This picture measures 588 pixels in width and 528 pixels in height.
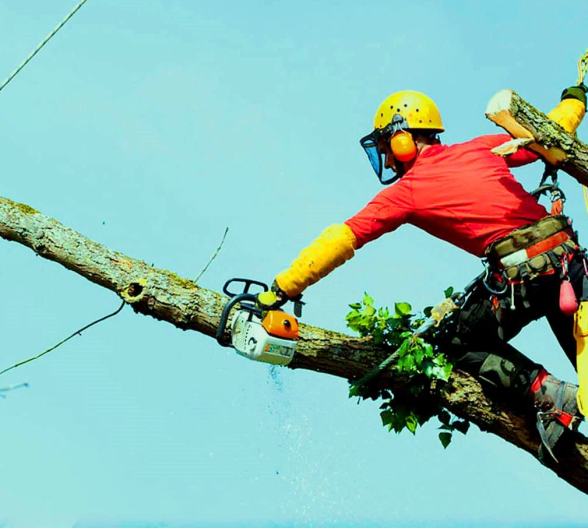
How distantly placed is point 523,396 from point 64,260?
3139 mm

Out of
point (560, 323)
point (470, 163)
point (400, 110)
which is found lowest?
point (560, 323)

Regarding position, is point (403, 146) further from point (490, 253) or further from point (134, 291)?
point (134, 291)

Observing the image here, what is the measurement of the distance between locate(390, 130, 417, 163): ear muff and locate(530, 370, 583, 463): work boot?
1.53 m

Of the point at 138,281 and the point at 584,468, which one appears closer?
the point at 584,468

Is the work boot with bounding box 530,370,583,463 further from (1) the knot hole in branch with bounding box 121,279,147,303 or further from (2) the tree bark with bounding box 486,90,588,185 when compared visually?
(1) the knot hole in branch with bounding box 121,279,147,303

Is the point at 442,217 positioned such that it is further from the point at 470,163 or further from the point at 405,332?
the point at 405,332

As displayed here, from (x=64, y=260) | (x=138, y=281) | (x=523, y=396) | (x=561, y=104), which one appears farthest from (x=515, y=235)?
(x=64, y=260)

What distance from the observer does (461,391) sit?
5.23 metres

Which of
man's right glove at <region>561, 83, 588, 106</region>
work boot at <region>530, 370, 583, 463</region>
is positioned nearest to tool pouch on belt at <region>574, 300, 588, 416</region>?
work boot at <region>530, 370, 583, 463</region>

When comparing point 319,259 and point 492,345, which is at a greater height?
point 319,259

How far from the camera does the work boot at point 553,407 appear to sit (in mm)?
4906

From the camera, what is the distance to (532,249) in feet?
15.8

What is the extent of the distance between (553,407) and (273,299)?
5.76ft

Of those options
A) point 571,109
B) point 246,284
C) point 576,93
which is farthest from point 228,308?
point 576,93
